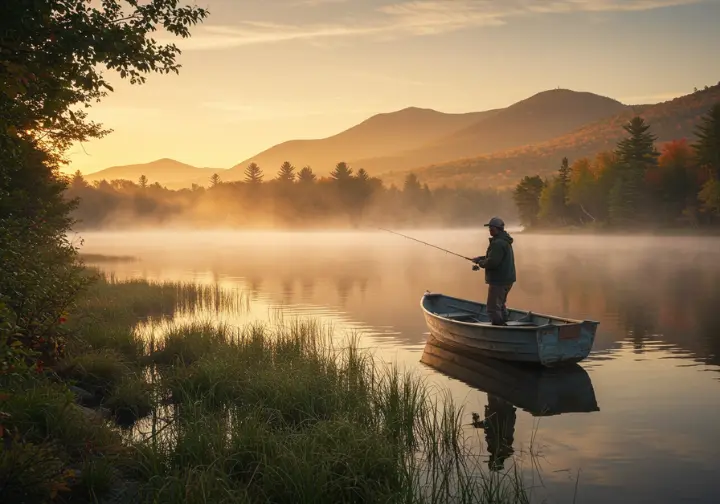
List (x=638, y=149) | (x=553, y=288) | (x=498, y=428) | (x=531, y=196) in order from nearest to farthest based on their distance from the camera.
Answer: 1. (x=498, y=428)
2. (x=553, y=288)
3. (x=638, y=149)
4. (x=531, y=196)

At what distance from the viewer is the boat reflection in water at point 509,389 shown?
11.9 metres

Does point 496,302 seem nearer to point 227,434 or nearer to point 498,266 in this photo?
point 498,266

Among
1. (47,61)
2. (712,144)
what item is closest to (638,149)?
(712,144)

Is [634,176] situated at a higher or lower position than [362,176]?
lower

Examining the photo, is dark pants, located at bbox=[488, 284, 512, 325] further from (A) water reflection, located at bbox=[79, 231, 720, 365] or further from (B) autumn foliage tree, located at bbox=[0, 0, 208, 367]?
(B) autumn foliage tree, located at bbox=[0, 0, 208, 367]

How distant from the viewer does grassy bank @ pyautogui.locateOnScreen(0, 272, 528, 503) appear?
24.7 feet

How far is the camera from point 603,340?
71.4 feet

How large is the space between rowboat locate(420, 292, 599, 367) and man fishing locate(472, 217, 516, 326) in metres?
0.52

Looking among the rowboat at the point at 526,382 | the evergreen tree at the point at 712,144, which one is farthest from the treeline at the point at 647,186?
the rowboat at the point at 526,382

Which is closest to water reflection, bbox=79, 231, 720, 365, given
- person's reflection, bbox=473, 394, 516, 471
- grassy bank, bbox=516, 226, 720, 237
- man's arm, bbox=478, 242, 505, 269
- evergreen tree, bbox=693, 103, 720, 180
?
man's arm, bbox=478, 242, 505, 269

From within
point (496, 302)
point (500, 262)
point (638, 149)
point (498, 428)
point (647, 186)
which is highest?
point (638, 149)

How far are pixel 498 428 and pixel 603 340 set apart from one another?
37.4ft

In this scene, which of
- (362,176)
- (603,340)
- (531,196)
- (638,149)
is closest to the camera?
(603,340)

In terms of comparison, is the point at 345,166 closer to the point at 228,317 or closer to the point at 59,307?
the point at 228,317
